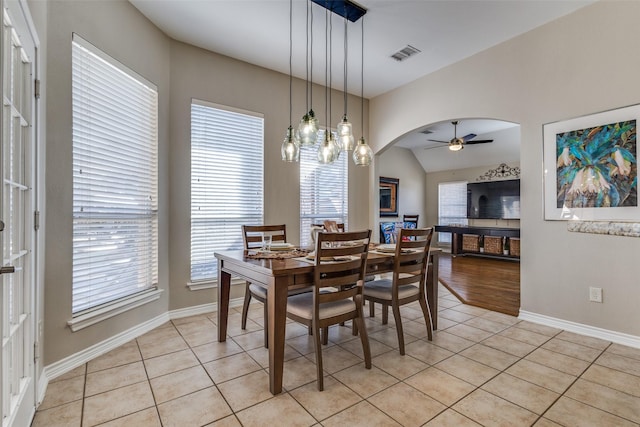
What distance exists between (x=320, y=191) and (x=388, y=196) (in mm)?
3863

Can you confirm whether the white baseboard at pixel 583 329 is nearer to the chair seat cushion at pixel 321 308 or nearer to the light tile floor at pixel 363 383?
the light tile floor at pixel 363 383

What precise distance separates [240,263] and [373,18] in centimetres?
257

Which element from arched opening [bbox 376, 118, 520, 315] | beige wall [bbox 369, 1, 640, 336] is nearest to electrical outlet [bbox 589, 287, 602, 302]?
beige wall [bbox 369, 1, 640, 336]

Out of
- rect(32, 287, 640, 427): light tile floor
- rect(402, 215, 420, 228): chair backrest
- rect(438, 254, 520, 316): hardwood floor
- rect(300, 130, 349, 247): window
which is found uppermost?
rect(300, 130, 349, 247): window

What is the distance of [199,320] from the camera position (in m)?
3.30

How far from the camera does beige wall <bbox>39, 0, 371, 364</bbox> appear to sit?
219 cm

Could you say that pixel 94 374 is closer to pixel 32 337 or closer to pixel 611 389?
pixel 32 337

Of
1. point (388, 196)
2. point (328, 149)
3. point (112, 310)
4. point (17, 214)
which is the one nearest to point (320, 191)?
point (328, 149)

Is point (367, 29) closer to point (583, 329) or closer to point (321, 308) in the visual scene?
point (321, 308)

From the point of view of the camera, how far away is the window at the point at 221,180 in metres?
3.51

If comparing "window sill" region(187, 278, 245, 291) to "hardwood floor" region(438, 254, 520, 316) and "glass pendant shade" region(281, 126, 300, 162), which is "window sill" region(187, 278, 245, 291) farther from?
"hardwood floor" region(438, 254, 520, 316)

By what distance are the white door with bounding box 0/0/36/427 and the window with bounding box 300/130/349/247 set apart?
2928 millimetres

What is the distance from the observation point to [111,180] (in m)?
2.65

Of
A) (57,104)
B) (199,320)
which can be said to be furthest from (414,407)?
(57,104)
